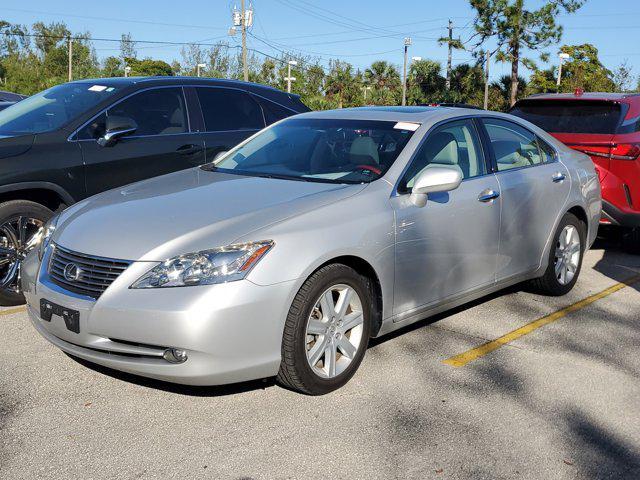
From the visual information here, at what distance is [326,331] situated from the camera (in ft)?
12.9

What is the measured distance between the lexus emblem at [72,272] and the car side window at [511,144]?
302cm

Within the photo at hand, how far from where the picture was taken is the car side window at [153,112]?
6097mm

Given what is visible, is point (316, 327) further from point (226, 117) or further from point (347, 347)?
point (226, 117)

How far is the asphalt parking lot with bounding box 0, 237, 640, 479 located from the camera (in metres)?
3.24

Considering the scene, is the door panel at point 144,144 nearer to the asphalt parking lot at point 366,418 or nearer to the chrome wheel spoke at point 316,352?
the asphalt parking lot at point 366,418

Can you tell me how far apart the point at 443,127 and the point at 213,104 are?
8.95 ft

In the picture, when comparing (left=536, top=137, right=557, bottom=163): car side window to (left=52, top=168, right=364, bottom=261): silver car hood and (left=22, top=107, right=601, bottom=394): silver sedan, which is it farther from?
(left=52, top=168, right=364, bottom=261): silver car hood

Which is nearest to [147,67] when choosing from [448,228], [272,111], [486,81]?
[486,81]

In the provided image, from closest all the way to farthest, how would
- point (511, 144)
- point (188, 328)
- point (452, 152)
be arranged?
1. point (188, 328)
2. point (452, 152)
3. point (511, 144)

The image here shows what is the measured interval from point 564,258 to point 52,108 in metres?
4.49

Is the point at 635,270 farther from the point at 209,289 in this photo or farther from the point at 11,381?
the point at 11,381

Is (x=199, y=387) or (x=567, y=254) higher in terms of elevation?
(x=567, y=254)

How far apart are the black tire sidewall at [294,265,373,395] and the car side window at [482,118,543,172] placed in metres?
1.77

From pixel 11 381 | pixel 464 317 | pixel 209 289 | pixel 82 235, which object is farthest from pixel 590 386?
pixel 11 381
